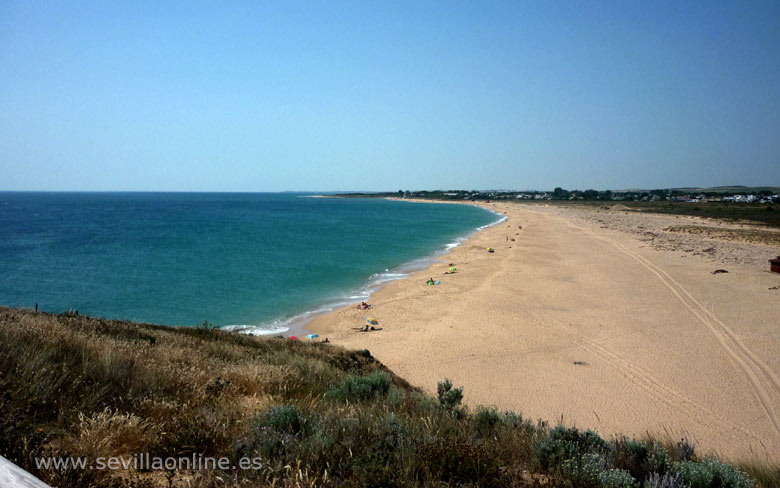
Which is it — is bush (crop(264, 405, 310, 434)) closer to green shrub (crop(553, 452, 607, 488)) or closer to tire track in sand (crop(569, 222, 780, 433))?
green shrub (crop(553, 452, 607, 488))

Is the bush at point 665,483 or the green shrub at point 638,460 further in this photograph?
the green shrub at point 638,460

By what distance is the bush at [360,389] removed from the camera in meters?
5.58

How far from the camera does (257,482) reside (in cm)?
295

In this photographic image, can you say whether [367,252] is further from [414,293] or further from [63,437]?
[63,437]

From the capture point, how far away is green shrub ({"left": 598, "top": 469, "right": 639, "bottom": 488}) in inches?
131

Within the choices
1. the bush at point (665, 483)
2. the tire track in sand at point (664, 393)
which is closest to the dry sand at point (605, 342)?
the tire track in sand at point (664, 393)

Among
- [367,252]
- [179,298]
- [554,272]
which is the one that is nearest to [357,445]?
[179,298]

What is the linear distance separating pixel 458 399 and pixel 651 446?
2.59 metres

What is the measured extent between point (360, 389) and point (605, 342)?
11580 millimetres

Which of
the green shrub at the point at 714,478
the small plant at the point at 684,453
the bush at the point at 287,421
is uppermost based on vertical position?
the bush at the point at 287,421

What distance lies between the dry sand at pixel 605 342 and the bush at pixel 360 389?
2762mm

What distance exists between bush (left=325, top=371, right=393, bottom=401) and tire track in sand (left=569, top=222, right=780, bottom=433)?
9065 mm

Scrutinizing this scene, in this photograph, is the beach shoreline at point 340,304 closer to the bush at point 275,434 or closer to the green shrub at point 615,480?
the bush at point 275,434

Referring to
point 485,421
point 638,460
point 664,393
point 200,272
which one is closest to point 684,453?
point 638,460
